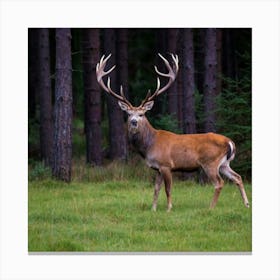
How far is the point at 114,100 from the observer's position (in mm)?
16516

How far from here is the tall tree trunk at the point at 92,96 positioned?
14.8m

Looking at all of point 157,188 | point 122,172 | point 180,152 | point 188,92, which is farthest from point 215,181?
point 188,92

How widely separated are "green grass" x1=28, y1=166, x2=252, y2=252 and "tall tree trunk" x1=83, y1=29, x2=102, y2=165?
3.00 metres

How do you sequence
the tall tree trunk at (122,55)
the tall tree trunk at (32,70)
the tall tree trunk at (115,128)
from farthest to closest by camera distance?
1. the tall tree trunk at (32,70)
2. the tall tree trunk at (122,55)
3. the tall tree trunk at (115,128)

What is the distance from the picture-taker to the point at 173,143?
10.6 meters

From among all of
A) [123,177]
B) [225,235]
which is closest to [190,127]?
[123,177]

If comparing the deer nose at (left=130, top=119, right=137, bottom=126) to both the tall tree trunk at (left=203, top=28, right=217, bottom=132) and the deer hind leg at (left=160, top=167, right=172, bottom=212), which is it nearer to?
the deer hind leg at (left=160, top=167, right=172, bottom=212)

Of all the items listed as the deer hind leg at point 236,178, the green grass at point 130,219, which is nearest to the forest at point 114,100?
the green grass at point 130,219

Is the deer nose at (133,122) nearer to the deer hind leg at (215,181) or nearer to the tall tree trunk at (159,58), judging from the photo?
the deer hind leg at (215,181)

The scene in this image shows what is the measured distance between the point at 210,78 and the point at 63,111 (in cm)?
288

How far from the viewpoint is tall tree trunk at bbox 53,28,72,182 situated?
40.5 ft

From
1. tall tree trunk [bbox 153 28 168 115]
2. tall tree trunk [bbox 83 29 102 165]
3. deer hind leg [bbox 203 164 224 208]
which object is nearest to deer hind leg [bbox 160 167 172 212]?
deer hind leg [bbox 203 164 224 208]

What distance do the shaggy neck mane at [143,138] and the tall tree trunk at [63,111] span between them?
88.7 inches
